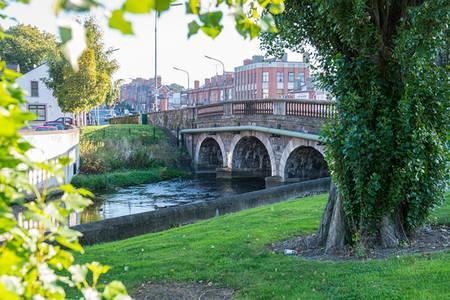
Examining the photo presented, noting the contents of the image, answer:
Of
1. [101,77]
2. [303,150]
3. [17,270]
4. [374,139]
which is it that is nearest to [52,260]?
[17,270]

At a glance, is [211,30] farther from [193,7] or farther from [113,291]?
[113,291]

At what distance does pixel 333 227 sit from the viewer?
7.45 metres

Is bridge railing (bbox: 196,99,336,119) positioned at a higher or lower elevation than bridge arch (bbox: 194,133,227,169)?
higher

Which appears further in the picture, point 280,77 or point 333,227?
point 280,77

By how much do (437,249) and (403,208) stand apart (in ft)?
2.49

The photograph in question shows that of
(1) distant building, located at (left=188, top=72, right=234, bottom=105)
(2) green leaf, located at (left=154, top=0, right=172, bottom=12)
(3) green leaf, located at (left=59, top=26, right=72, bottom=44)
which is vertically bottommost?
(3) green leaf, located at (left=59, top=26, right=72, bottom=44)

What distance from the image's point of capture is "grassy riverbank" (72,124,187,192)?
30625mm

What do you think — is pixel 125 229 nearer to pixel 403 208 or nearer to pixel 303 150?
pixel 403 208

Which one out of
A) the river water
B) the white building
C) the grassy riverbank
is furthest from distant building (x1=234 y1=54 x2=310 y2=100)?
the river water

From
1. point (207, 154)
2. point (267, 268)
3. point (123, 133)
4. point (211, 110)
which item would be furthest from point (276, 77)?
point (267, 268)

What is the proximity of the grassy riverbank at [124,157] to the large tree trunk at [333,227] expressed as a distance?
890 inches

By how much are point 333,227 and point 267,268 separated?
4.32 ft

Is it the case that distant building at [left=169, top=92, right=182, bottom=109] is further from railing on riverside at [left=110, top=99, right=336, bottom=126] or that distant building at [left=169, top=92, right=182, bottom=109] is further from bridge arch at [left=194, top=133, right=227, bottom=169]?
bridge arch at [left=194, top=133, right=227, bottom=169]

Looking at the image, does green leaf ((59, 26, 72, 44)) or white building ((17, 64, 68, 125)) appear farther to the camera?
white building ((17, 64, 68, 125))
